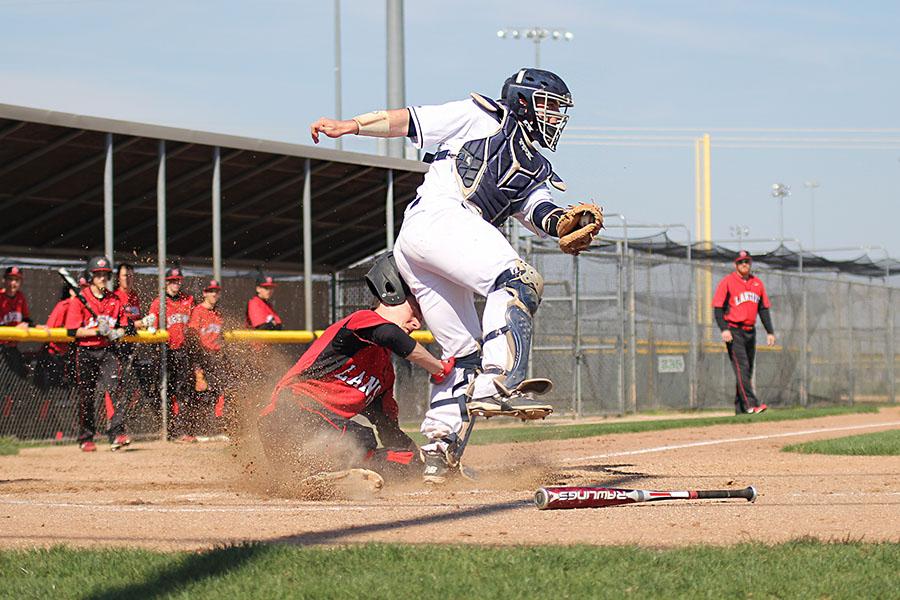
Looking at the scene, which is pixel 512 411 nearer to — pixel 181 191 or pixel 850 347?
pixel 181 191

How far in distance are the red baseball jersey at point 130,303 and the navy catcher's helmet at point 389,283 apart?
6229 millimetres

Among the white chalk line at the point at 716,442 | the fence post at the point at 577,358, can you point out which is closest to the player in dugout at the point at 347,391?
the white chalk line at the point at 716,442

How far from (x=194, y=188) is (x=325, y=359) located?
9.45 metres

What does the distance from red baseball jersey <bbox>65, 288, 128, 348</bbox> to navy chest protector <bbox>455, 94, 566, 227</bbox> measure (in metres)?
6.50

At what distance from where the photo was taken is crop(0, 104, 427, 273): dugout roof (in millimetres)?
13344

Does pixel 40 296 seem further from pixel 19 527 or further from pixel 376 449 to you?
pixel 19 527

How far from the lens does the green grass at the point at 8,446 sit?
35.8 ft

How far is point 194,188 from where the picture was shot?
51.8ft

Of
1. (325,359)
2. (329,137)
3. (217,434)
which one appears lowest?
(217,434)

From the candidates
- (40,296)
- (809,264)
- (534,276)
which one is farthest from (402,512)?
(809,264)

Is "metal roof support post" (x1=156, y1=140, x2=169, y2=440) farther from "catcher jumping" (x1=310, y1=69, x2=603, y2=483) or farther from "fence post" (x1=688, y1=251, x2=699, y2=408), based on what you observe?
"fence post" (x1=688, y1=251, x2=699, y2=408)

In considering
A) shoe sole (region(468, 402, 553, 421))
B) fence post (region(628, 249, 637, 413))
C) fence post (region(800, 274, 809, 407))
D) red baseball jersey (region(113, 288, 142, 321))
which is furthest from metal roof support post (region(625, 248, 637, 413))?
shoe sole (region(468, 402, 553, 421))

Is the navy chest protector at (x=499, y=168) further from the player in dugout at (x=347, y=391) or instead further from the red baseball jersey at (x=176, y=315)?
the red baseball jersey at (x=176, y=315)

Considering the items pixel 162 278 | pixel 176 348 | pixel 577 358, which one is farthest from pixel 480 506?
pixel 577 358
